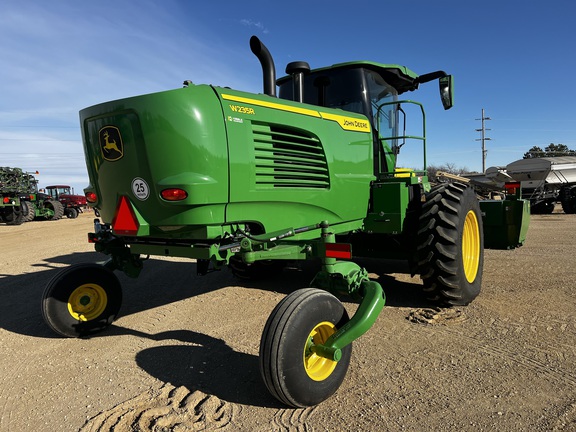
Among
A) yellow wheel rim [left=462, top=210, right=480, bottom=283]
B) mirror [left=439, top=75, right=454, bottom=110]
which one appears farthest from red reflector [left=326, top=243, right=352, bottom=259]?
mirror [left=439, top=75, right=454, bottom=110]

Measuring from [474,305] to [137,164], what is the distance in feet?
11.8

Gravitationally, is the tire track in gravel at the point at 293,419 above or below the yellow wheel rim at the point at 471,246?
below

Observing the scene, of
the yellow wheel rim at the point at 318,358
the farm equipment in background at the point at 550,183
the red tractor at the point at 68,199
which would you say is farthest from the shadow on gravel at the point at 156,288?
the red tractor at the point at 68,199

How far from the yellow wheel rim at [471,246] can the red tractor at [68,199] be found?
2330cm

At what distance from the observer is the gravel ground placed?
2369 mm

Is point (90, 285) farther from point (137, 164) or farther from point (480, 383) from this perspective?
point (480, 383)

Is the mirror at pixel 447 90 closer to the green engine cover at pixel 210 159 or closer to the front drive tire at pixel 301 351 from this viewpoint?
the green engine cover at pixel 210 159

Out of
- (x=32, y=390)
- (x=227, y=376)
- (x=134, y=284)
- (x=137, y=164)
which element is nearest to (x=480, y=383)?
(x=227, y=376)

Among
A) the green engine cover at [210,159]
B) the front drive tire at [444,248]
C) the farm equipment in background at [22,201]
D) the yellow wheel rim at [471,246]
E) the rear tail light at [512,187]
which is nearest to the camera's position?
the green engine cover at [210,159]

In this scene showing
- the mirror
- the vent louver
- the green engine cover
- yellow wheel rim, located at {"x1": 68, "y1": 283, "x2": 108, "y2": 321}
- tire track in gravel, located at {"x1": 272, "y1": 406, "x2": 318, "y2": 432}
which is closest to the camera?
tire track in gravel, located at {"x1": 272, "y1": 406, "x2": 318, "y2": 432}

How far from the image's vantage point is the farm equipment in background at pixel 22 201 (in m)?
19.0

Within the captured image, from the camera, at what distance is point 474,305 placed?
4293mm

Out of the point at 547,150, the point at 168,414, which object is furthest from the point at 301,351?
the point at 547,150

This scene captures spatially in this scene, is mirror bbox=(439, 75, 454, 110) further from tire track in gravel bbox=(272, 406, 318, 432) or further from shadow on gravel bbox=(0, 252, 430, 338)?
tire track in gravel bbox=(272, 406, 318, 432)
